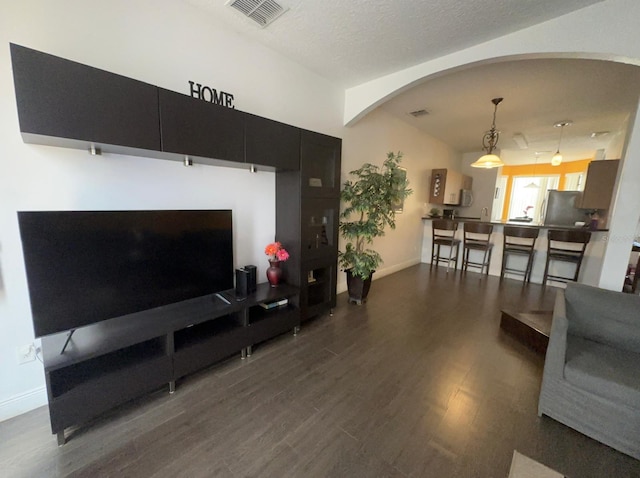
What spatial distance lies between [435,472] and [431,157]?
5.65 meters

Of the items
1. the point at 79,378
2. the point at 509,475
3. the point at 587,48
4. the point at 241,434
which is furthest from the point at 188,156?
the point at 587,48

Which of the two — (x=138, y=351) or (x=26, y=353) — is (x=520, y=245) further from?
(x=26, y=353)

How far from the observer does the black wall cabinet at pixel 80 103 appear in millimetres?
1207

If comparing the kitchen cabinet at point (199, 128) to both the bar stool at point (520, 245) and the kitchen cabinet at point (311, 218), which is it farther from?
the bar stool at point (520, 245)

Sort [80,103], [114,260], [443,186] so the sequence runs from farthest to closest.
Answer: [443,186], [114,260], [80,103]

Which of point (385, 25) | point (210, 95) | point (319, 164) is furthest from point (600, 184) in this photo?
point (210, 95)

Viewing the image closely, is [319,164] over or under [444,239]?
over

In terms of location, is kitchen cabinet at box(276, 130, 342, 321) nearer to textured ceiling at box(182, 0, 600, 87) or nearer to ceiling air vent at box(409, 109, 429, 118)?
textured ceiling at box(182, 0, 600, 87)

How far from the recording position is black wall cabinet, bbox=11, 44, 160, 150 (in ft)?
3.96

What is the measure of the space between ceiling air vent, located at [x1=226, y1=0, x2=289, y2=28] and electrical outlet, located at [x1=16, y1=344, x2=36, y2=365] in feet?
9.05

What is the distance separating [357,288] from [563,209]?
18.4ft

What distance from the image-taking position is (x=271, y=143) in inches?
86.9

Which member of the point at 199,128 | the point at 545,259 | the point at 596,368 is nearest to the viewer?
the point at 596,368

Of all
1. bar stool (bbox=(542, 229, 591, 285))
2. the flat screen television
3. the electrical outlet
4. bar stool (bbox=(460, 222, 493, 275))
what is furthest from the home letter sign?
bar stool (bbox=(542, 229, 591, 285))
